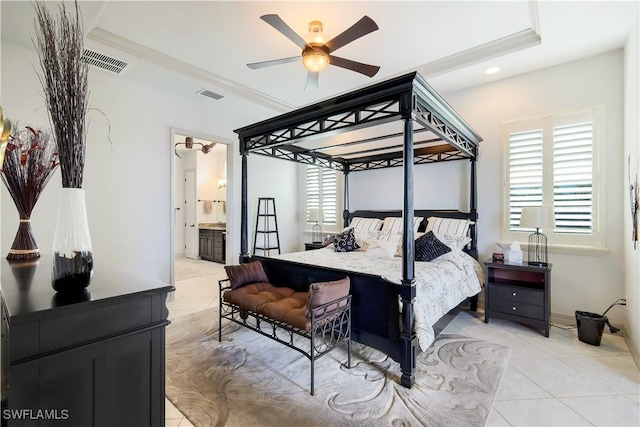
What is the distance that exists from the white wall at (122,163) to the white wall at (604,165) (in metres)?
3.83

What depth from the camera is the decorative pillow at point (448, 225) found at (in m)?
3.73

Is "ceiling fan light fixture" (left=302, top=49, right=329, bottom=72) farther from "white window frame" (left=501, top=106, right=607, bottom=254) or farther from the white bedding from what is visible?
"white window frame" (left=501, top=106, right=607, bottom=254)

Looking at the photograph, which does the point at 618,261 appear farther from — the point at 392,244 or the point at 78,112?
the point at 78,112

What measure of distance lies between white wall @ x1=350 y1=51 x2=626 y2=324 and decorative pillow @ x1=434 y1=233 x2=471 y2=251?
0.46m

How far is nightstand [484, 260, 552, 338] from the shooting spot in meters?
2.97

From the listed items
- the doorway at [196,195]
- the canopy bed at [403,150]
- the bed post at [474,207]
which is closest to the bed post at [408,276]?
the canopy bed at [403,150]

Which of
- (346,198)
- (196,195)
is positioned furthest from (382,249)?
(196,195)

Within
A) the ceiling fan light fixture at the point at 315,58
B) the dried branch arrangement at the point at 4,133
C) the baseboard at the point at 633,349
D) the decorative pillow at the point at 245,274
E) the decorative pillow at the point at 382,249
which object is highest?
the ceiling fan light fixture at the point at 315,58

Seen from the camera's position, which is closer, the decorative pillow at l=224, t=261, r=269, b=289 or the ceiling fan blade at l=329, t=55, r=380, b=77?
the ceiling fan blade at l=329, t=55, r=380, b=77

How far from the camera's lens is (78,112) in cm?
101

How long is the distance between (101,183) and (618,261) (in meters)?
6.04

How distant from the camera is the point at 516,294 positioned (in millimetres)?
3121

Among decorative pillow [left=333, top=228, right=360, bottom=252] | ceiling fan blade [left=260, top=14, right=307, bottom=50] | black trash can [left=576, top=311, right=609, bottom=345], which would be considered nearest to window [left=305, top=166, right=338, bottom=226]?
decorative pillow [left=333, top=228, right=360, bottom=252]

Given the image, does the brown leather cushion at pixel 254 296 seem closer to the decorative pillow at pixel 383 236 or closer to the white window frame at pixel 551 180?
the decorative pillow at pixel 383 236
